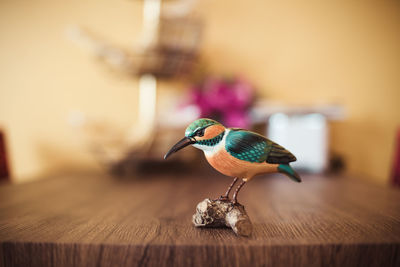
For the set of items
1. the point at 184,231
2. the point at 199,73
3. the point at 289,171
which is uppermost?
the point at 199,73

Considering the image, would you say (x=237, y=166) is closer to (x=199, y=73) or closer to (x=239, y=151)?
(x=239, y=151)

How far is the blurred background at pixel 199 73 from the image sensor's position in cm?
124

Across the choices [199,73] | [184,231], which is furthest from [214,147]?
[199,73]

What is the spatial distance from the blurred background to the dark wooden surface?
0.58 m

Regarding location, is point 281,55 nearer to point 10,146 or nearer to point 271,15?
point 271,15

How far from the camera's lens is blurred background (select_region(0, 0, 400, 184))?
124cm

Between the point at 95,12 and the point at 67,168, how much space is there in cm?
80

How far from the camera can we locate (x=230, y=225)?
0.40m

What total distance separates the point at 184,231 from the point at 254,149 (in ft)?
0.57

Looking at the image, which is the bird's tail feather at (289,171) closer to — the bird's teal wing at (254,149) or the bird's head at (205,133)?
the bird's teal wing at (254,149)

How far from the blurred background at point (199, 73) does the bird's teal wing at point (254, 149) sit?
31.3 inches

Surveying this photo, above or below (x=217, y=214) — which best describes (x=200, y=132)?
above

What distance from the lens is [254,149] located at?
390 millimetres

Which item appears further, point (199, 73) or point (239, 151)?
point (199, 73)
